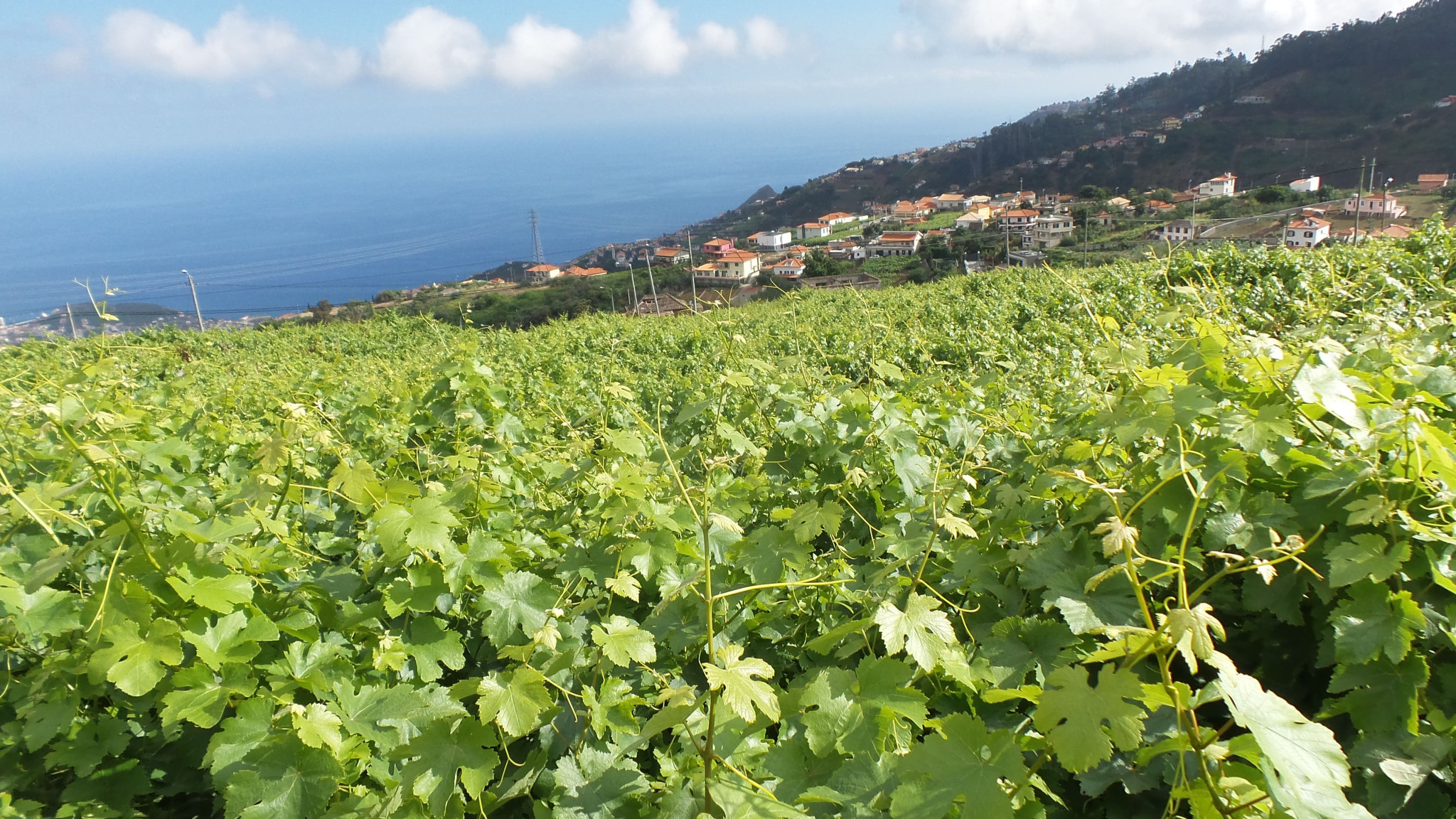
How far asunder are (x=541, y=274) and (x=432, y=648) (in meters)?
45.2

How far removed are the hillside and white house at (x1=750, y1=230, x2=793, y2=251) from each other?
9.85 metres

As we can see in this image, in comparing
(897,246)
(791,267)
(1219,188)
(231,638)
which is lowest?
(791,267)

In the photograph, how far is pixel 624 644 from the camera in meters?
1.27

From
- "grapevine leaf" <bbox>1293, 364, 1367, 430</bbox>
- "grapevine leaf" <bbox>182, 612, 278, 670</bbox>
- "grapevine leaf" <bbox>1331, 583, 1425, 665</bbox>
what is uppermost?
"grapevine leaf" <bbox>1293, 364, 1367, 430</bbox>

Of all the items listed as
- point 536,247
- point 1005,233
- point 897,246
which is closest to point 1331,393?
point 1005,233

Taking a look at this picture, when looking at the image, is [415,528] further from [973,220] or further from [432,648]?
[973,220]

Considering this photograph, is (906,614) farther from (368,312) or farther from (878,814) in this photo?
(368,312)

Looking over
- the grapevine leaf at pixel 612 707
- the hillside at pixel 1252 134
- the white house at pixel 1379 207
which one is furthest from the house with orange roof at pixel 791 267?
the grapevine leaf at pixel 612 707

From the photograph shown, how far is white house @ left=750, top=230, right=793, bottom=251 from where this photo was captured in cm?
5075

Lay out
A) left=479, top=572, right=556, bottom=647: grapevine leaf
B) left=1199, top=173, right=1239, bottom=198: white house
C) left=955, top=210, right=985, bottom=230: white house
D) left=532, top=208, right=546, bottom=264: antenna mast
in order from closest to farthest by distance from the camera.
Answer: left=479, top=572, right=556, bottom=647: grapevine leaf
left=1199, top=173, right=1239, bottom=198: white house
left=955, top=210, right=985, bottom=230: white house
left=532, top=208, right=546, bottom=264: antenna mast

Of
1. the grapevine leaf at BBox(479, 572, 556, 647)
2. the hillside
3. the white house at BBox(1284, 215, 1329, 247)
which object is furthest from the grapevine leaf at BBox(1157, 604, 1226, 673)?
the hillside

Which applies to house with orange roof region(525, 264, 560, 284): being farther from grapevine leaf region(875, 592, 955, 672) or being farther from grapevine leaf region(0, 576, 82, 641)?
grapevine leaf region(875, 592, 955, 672)

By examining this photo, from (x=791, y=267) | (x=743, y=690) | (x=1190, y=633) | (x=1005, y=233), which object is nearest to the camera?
(x=1190, y=633)

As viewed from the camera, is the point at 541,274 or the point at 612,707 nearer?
the point at 612,707
